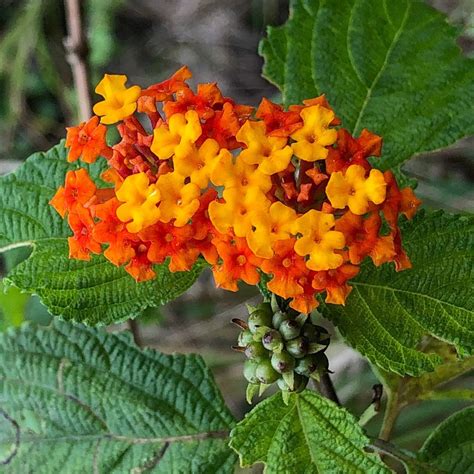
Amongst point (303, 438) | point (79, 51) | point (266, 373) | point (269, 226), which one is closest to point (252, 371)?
point (266, 373)

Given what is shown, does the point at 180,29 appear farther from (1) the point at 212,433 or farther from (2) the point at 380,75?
(1) the point at 212,433

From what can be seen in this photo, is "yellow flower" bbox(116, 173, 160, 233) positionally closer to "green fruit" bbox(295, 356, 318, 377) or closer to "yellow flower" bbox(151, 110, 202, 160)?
"yellow flower" bbox(151, 110, 202, 160)

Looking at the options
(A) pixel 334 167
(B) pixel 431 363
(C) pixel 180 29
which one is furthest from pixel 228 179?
(C) pixel 180 29

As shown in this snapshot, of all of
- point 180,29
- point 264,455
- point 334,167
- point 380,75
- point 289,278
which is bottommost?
point 264,455

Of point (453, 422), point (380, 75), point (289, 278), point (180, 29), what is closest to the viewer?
point (289, 278)

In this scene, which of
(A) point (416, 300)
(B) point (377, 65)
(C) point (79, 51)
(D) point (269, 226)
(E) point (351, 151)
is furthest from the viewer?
(C) point (79, 51)

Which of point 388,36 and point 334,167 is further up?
point 388,36

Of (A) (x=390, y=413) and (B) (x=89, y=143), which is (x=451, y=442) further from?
(B) (x=89, y=143)

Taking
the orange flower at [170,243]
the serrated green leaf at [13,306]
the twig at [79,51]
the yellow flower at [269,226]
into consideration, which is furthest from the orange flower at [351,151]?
the serrated green leaf at [13,306]
